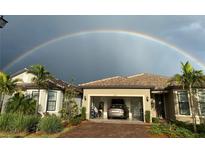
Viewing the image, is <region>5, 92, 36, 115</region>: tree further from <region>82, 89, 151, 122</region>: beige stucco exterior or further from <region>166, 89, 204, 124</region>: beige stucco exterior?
<region>166, 89, 204, 124</region>: beige stucco exterior

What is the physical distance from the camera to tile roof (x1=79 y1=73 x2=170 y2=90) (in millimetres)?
17158

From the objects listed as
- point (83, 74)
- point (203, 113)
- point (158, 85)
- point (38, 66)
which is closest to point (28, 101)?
point (38, 66)

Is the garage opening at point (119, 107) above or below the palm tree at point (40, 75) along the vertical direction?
below

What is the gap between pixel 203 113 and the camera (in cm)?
1614

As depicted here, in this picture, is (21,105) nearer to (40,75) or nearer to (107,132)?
(40,75)

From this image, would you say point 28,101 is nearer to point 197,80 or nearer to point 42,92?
point 42,92

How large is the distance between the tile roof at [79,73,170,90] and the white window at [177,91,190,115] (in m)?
2.64

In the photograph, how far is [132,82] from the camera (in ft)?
62.4

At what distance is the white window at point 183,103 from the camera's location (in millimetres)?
16562

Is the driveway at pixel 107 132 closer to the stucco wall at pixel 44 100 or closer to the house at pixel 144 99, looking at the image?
the house at pixel 144 99

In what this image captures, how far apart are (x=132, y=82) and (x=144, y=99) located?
9.25 feet

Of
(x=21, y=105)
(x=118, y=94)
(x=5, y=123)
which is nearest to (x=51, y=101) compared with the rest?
(x=21, y=105)

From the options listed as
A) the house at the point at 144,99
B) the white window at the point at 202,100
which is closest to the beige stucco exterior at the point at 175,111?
the house at the point at 144,99

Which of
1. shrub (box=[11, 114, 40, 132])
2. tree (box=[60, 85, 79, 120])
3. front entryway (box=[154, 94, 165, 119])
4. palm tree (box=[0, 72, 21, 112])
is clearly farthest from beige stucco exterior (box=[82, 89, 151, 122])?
palm tree (box=[0, 72, 21, 112])
